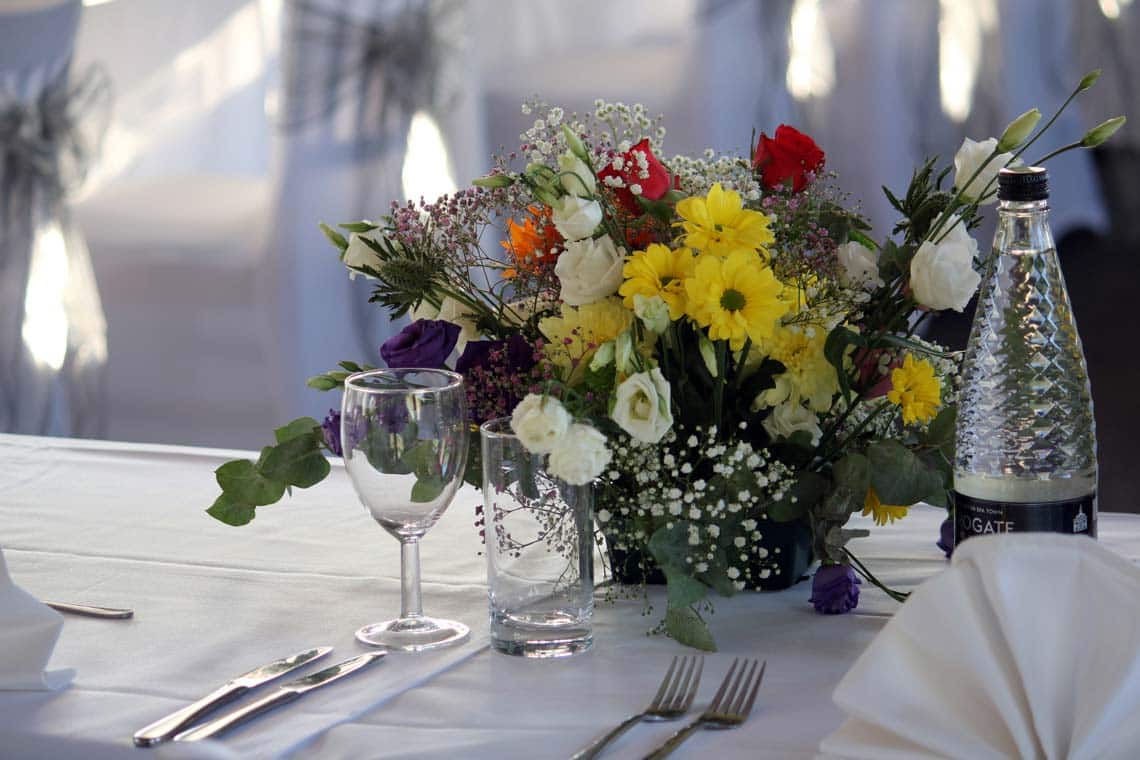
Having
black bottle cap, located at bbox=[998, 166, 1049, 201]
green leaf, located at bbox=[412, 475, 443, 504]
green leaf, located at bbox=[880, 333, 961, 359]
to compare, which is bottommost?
green leaf, located at bbox=[412, 475, 443, 504]

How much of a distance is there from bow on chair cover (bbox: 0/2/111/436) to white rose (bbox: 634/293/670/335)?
9.56 feet

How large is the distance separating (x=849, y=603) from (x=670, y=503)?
16 centimetres

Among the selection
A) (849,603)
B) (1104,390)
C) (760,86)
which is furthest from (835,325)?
(1104,390)

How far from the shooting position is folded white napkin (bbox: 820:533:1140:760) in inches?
28.5

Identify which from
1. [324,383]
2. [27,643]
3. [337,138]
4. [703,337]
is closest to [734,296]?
[703,337]

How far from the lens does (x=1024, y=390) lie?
0.97 m

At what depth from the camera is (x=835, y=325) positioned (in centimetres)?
101

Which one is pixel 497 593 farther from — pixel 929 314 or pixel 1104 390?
pixel 1104 390

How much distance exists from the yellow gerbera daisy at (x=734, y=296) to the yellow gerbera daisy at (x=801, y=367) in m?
0.09

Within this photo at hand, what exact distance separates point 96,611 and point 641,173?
51 cm

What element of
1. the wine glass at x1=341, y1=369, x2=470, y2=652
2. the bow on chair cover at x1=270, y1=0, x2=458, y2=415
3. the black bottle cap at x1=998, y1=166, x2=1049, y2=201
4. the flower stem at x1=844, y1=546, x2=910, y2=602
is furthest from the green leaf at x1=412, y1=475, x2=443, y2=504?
the bow on chair cover at x1=270, y1=0, x2=458, y2=415

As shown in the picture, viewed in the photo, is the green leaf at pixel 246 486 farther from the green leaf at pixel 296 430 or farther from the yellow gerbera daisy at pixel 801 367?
the yellow gerbera daisy at pixel 801 367

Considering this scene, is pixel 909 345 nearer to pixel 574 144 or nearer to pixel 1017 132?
pixel 1017 132

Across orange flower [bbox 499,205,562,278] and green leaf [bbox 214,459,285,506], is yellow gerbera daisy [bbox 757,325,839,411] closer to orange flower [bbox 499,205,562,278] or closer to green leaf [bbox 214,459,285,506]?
orange flower [bbox 499,205,562,278]
